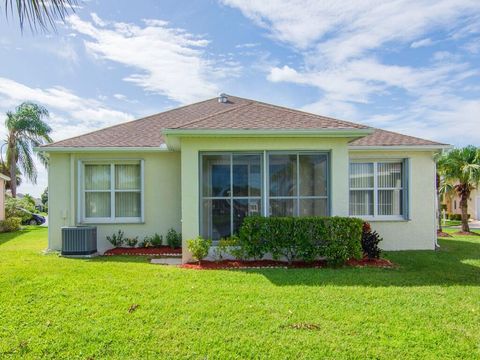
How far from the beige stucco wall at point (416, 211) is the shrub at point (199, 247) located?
6.12m

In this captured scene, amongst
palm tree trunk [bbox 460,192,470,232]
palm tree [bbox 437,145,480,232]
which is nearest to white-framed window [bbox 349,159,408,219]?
palm tree [bbox 437,145,480,232]

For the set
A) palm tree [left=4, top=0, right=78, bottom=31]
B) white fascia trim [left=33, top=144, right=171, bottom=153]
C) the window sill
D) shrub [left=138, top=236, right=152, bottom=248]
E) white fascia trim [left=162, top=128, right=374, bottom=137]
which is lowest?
shrub [left=138, top=236, right=152, bottom=248]

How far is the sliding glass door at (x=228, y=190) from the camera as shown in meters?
9.13

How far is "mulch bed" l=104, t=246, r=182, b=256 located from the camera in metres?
10.5

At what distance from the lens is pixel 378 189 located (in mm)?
11469

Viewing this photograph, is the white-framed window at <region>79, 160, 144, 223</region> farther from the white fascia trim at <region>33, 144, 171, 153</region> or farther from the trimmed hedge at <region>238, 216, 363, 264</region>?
the trimmed hedge at <region>238, 216, 363, 264</region>

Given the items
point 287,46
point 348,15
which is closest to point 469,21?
point 348,15

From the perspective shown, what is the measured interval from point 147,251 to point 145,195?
1915 mm

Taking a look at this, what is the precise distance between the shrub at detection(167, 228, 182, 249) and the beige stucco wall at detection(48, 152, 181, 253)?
227 millimetres

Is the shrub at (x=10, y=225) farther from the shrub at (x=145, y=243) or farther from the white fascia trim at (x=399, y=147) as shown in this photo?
the white fascia trim at (x=399, y=147)

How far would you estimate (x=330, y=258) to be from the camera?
8.37 metres

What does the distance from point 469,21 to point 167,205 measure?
12620 millimetres

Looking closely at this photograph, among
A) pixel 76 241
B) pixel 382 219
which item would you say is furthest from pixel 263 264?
pixel 76 241

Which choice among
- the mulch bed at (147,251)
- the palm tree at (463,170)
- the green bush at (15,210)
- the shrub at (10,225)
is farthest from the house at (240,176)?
the green bush at (15,210)
